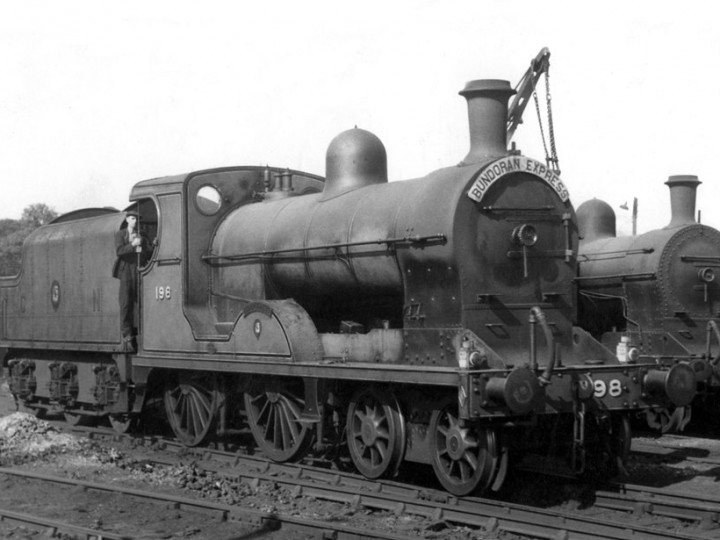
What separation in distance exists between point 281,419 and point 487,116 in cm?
413

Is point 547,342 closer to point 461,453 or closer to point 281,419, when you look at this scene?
point 461,453

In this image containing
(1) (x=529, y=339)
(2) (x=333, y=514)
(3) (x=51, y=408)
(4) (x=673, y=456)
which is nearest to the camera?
(2) (x=333, y=514)

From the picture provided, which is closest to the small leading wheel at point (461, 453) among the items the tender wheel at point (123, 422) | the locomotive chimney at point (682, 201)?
the tender wheel at point (123, 422)

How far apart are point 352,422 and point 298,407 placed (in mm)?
1032

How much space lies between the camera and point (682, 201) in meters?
14.6

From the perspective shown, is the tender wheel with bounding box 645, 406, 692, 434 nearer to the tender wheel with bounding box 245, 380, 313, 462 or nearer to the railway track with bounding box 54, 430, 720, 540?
the railway track with bounding box 54, 430, 720, 540

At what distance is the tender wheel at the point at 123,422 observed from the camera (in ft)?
45.9

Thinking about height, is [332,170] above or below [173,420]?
above

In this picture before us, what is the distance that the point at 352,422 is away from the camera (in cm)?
1002

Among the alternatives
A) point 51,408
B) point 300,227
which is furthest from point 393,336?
point 51,408

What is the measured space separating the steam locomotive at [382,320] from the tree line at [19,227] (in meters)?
40.5

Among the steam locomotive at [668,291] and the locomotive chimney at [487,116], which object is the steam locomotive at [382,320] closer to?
the locomotive chimney at [487,116]

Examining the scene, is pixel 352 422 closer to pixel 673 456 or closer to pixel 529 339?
pixel 529 339

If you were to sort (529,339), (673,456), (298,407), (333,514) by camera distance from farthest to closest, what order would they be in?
(673,456) → (298,407) → (529,339) → (333,514)
